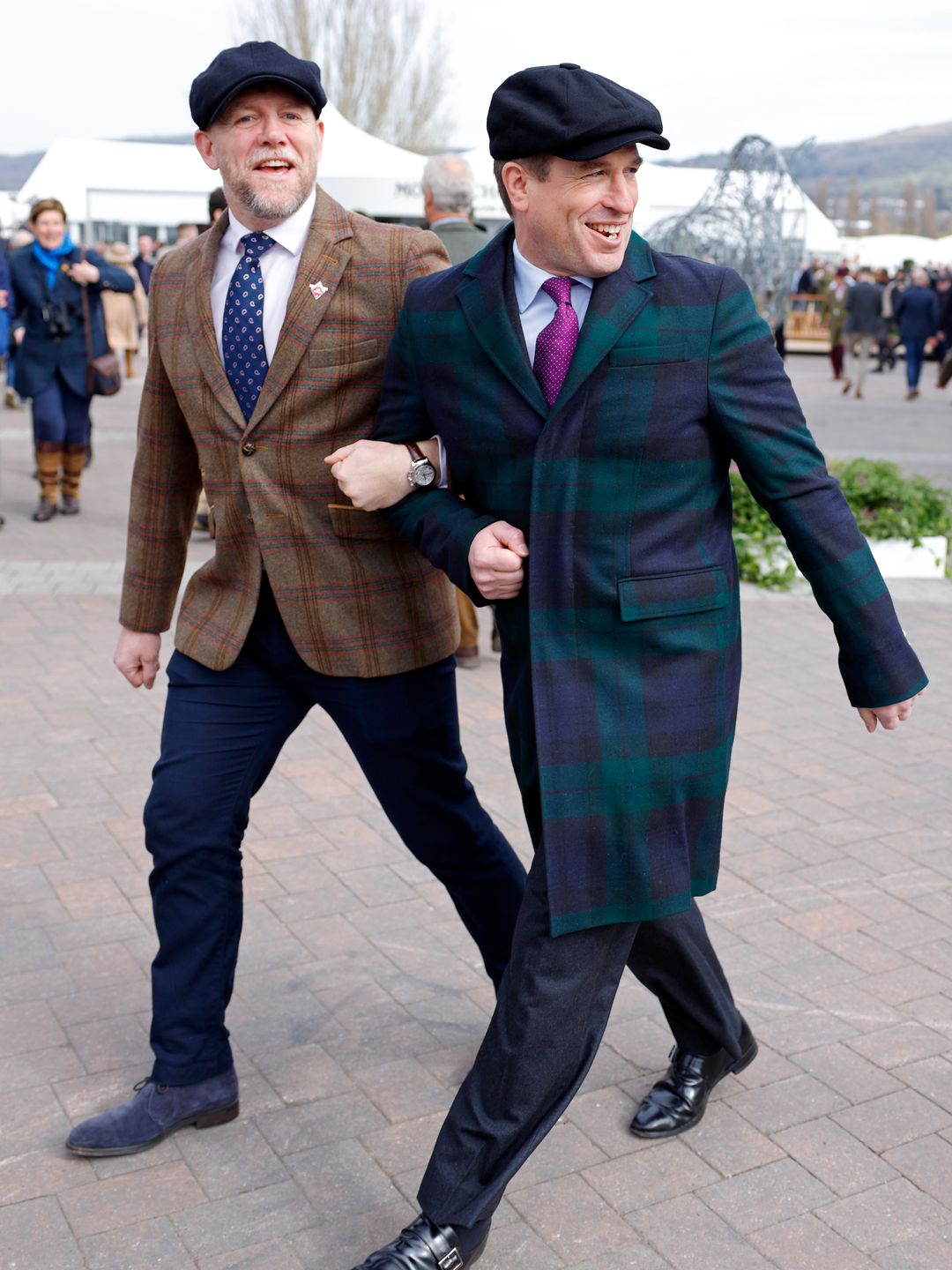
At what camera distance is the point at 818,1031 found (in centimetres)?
347

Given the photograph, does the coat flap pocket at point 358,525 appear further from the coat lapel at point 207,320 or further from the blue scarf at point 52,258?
the blue scarf at point 52,258

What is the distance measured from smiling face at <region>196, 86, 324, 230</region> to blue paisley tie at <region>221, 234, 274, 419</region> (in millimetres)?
74

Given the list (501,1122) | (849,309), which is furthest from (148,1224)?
(849,309)

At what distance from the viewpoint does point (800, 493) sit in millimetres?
2516

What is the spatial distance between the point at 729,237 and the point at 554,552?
26.2 feet

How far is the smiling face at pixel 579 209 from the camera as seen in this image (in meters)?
2.42

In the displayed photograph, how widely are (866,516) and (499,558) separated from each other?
6.30 m

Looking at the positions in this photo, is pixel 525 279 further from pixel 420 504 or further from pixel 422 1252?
pixel 422 1252

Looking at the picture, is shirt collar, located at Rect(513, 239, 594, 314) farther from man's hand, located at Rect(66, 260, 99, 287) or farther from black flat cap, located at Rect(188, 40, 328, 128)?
man's hand, located at Rect(66, 260, 99, 287)

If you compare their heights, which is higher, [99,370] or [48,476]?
[99,370]

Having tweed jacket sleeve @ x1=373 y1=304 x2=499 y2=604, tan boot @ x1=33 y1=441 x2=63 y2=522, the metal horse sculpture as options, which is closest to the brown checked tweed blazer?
tweed jacket sleeve @ x1=373 y1=304 x2=499 y2=604

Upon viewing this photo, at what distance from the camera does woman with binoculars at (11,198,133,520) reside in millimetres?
9328

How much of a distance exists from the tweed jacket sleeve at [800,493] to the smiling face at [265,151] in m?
0.86

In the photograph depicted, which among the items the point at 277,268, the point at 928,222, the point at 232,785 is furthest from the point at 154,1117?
the point at 928,222
